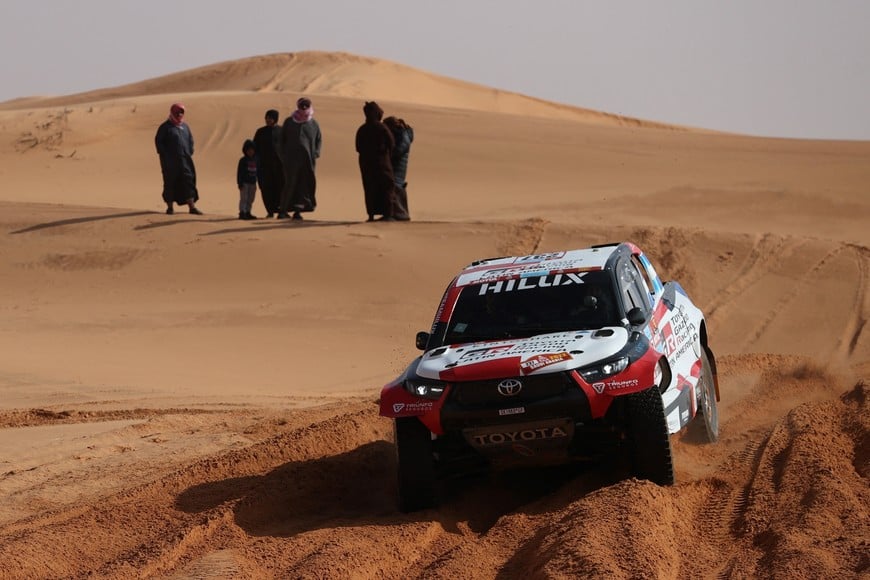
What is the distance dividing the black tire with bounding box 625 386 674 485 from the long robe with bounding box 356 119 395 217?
14.3 metres

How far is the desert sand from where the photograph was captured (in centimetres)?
718

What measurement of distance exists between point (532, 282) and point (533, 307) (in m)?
0.28

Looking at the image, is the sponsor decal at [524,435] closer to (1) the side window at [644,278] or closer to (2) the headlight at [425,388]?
(2) the headlight at [425,388]

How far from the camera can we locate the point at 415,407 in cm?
816

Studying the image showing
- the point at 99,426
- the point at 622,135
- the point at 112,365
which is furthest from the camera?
the point at 622,135

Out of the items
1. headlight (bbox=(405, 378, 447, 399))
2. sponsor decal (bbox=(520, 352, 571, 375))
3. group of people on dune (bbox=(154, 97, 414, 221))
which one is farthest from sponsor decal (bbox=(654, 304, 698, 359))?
group of people on dune (bbox=(154, 97, 414, 221))

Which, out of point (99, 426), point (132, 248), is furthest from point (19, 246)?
→ point (99, 426)

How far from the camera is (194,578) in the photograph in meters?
6.77

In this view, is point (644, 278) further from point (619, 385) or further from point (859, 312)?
point (859, 312)

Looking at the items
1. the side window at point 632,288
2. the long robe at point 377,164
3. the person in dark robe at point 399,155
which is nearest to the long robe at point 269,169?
the long robe at point 377,164

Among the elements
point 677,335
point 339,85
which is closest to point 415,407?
point 677,335

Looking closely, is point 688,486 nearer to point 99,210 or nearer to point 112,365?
point 112,365

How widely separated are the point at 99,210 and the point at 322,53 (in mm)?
56579

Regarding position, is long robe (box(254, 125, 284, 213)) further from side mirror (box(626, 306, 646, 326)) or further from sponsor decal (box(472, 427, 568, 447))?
sponsor decal (box(472, 427, 568, 447))
